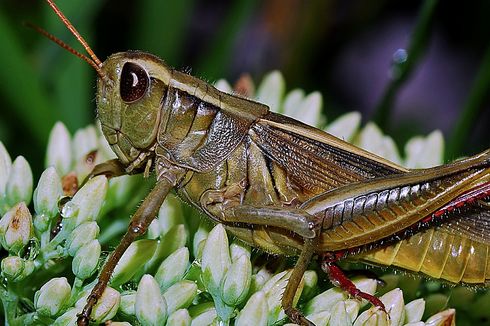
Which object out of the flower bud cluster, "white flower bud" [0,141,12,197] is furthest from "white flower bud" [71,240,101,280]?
"white flower bud" [0,141,12,197]

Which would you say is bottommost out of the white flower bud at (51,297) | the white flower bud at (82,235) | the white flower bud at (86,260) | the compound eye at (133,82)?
the white flower bud at (51,297)

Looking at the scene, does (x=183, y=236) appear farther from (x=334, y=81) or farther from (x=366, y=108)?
(x=366, y=108)

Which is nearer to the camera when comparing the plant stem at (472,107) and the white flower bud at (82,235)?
the white flower bud at (82,235)

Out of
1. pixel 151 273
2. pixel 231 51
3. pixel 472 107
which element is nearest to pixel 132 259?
pixel 151 273

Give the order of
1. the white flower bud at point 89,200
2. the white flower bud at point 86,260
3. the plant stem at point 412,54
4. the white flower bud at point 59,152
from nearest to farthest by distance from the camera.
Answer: the white flower bud at point 86,260 → the white flower bud at point 89,200 → the white flower bud at point 59,152 → the plant stem at point 412,54

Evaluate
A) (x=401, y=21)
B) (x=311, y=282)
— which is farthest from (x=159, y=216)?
(x=401, y=21)

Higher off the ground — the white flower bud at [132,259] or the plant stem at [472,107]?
the plant stem at [472,107]

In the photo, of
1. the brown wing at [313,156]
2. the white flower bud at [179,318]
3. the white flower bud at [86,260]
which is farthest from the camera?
the brown wing at [313,156]

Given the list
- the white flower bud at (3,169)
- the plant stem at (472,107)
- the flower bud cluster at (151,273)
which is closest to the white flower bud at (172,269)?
the flower bud cluster at (151,273)

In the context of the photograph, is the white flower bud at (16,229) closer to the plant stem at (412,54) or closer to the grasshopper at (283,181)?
the grasshopper at (283,181)
